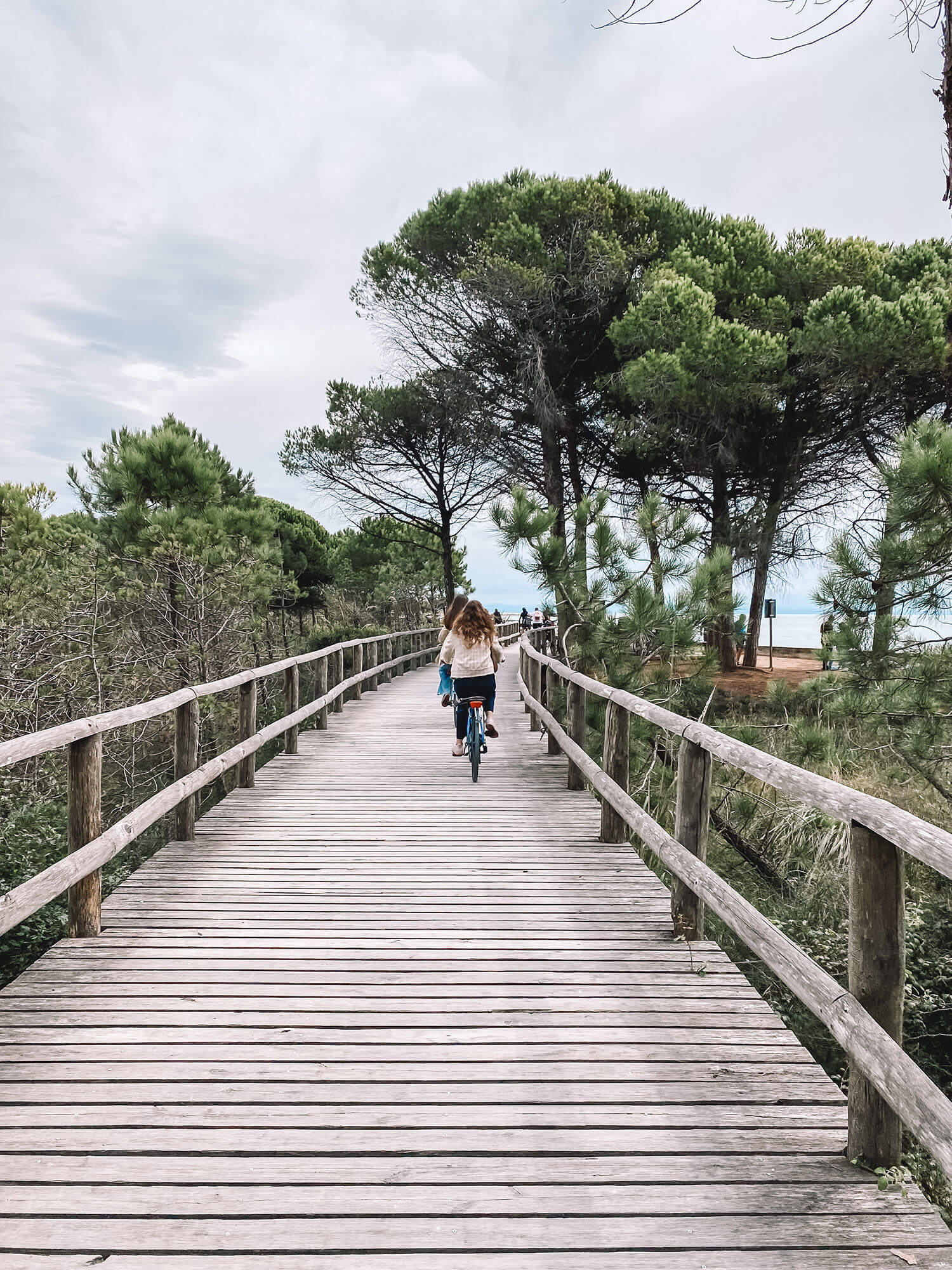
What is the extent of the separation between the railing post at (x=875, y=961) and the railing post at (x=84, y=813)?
2.91m

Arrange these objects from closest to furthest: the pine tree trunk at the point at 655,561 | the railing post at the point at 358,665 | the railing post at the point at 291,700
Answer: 1. the railing post at the point at 291,700
2. the pine tree trunk at the point at 655,561
3. the railing post at the point at 358,665

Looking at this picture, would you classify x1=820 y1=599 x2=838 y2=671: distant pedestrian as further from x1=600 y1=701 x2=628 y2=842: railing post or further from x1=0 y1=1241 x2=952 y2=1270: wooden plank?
x1=0 y1=1241 x2=952 y2=1270: wooden plank

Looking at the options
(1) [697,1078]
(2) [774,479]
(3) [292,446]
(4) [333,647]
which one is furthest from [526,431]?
(1) [697,1078]

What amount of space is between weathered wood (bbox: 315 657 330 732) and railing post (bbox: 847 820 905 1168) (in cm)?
850

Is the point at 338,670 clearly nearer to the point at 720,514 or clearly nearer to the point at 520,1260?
the point at 520,1260

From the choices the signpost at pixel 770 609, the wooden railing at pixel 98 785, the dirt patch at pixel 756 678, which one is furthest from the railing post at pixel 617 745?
the signpost at pixel 770 609

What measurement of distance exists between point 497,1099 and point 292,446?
2515 cm

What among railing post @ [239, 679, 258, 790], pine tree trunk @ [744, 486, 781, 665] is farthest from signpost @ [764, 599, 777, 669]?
railing post @ [239, 679, 258, 790]

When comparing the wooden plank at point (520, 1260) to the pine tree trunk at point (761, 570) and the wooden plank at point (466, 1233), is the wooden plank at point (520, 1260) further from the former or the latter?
the pine tree trunk at point (761, 570)

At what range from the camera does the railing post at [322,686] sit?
34.0 ft

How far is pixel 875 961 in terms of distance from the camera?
2088mm

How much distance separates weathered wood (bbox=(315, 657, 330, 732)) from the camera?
10383 mm

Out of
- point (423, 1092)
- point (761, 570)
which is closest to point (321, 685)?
point (423, 1092)

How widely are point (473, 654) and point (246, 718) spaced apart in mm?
2013
